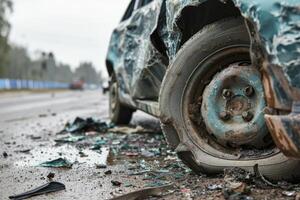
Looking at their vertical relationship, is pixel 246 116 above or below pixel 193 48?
below

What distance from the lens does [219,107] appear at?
3.26 meters

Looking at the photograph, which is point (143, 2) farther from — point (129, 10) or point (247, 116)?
A: point (247, 116)

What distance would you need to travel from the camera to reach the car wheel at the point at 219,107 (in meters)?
3.05

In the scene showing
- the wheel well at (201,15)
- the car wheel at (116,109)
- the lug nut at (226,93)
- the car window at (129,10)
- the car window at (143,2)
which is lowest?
the car wheel at (116,109)

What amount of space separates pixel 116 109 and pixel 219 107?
14.7 ft

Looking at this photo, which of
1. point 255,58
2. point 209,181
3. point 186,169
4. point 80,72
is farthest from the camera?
point 80,72

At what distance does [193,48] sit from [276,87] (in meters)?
0.99

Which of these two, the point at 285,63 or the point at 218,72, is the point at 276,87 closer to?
the point at 285,63

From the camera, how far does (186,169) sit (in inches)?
149

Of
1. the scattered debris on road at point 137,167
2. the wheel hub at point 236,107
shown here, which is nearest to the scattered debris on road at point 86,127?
the scattered debris on road at point 137,167

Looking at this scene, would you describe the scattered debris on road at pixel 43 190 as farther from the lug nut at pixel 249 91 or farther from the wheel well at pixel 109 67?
the wheel well at pixel 109 67

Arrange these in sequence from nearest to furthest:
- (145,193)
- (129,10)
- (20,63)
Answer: (145,193)
(129,10)
(20,63)

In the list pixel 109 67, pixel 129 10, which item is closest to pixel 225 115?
pixel 129 10

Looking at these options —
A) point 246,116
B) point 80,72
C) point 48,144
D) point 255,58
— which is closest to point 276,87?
point 255,58
